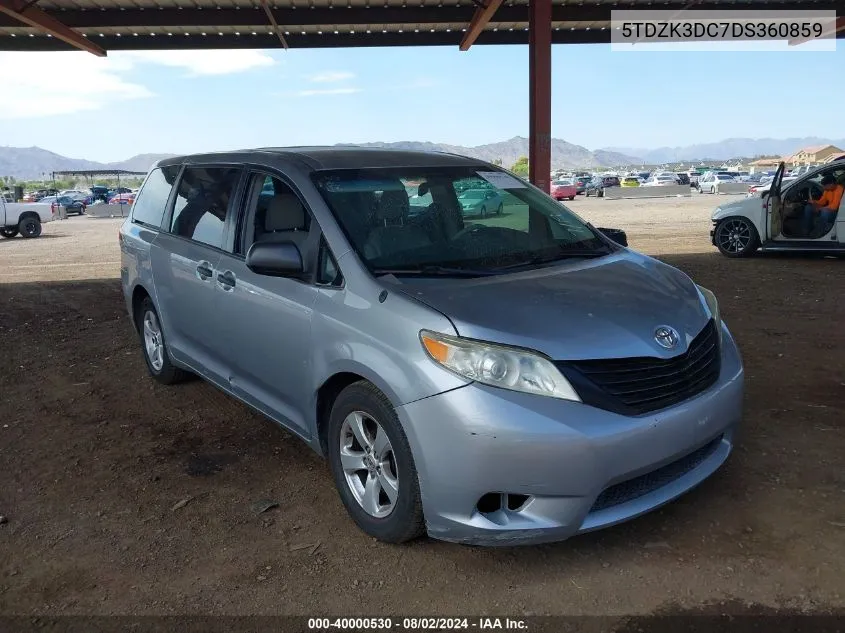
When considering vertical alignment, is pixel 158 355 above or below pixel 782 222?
below

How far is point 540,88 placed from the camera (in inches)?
515

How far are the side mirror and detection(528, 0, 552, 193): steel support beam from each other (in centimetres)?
1021

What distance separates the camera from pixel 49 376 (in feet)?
20.0

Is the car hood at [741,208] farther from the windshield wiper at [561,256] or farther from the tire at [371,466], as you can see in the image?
the tire at [371,466]

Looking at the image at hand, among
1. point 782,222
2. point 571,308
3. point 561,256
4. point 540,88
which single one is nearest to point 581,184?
point 540,88

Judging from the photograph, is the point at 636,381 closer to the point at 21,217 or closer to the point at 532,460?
the point at 532,460

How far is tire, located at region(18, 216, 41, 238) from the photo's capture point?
947 inches

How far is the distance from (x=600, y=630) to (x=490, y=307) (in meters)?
1.30

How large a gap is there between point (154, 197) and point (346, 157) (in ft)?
7.28

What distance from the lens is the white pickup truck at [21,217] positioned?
76.9ft

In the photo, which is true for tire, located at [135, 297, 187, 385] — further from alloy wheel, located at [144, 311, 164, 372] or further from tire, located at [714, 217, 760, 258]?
tire, located at [714, 217, 760, 258]

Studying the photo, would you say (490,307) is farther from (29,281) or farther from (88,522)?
(29,281)

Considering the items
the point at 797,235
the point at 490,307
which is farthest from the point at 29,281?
the point at 797,235

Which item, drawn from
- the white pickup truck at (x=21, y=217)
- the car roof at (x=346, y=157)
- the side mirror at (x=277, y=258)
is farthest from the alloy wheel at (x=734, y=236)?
the white pickup truck at (x=21, y=217)
